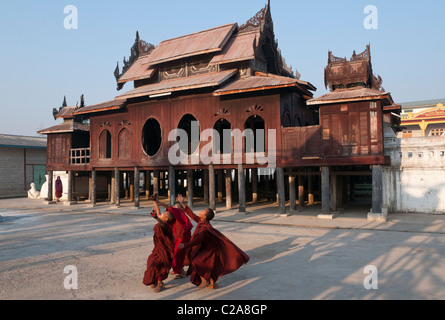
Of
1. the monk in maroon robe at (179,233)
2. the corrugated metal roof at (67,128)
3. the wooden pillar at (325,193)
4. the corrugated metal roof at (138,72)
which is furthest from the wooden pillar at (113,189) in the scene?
the monk in maroon robe at (179,233)

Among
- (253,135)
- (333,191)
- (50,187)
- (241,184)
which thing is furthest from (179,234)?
(50,187)

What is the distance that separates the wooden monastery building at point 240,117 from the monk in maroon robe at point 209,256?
32.4ft

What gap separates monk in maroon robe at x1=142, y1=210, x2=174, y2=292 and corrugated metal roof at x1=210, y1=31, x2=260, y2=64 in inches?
509

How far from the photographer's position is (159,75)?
21.2 meters

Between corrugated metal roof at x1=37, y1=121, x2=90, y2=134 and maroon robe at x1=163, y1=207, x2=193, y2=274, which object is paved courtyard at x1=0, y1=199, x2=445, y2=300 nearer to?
maroon robe at x1=163, y1=207, x2=193, y2=274

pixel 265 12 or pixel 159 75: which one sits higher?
pixel 265 12

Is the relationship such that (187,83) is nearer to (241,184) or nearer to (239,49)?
(239,49)

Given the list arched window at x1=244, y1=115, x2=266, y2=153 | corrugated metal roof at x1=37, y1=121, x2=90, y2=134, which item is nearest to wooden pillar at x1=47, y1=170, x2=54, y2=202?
corrugated metal roof at x1=37, y1=121, x2=90, y2=134

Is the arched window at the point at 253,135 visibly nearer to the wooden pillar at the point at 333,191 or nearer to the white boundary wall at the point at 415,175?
the wooden pillar at the point at 333,191

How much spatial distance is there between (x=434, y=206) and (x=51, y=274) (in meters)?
15.9

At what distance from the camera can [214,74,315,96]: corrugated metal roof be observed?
1515 cm

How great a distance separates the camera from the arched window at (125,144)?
20859 mm
